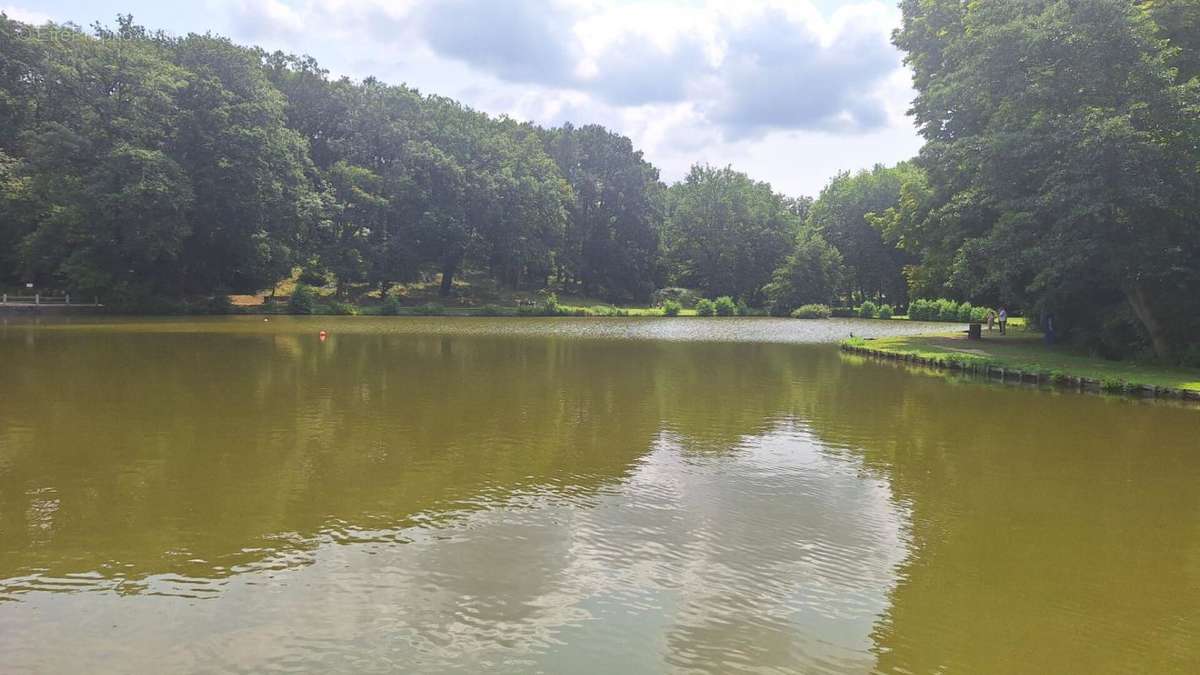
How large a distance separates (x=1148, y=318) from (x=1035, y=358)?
3.43m

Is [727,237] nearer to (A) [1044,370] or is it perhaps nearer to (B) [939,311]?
(B) [939,311]

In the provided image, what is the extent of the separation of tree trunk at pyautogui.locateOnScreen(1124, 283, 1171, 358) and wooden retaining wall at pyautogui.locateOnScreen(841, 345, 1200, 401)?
5278mm

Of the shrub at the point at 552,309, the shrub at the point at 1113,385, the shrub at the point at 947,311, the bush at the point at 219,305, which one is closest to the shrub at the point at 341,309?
the bush at the point at 219,305

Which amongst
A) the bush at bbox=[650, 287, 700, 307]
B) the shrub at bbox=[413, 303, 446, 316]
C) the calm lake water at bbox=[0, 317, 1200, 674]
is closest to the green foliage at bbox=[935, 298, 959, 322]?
the bush at bbox=[650, 287, 700, 307]

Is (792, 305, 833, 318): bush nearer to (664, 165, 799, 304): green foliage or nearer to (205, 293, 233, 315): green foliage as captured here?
(664, 165, 799, 304): green foliage

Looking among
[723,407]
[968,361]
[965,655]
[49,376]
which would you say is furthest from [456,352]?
[965,655]

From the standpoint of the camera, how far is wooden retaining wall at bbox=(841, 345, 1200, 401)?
19.4 m

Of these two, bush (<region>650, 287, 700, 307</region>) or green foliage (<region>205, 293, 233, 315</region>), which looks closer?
green foliage (<region>205, 293, 233, 315</region>)

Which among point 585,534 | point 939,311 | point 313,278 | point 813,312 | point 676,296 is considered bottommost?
point 585,534

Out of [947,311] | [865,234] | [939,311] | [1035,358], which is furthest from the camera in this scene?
[865,234]

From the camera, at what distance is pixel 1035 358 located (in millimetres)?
26500

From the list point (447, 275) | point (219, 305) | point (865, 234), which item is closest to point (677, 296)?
point (865, 234)

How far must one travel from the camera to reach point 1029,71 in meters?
25.3

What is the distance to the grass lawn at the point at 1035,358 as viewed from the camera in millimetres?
21109
